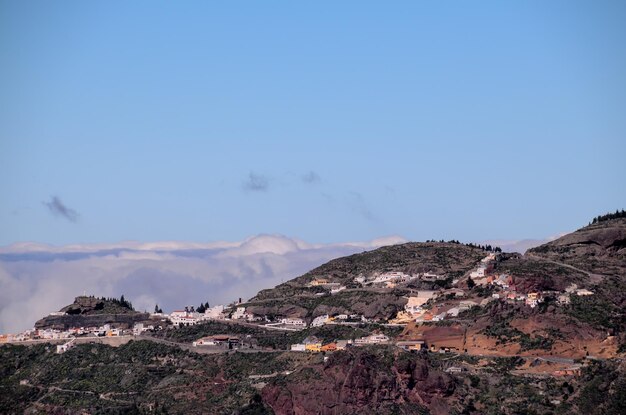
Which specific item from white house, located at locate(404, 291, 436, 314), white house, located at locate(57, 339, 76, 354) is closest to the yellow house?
white house, located at locate(404, 291, 436, 314)

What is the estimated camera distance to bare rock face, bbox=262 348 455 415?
128 m

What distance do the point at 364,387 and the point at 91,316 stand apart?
50952mm

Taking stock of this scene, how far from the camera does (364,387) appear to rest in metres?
129

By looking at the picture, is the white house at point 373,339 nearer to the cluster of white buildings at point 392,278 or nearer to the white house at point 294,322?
the white house at point 294,322

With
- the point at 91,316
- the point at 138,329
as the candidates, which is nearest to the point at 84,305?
the point at 91,316

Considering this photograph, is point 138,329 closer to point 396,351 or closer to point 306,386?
point 306,386

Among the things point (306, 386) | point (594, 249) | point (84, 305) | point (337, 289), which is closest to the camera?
point (306, 386)

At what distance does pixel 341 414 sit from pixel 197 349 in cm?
2767

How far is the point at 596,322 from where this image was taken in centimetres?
13925

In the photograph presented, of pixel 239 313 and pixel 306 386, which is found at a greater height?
pixel 239 313

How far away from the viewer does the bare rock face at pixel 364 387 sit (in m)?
128

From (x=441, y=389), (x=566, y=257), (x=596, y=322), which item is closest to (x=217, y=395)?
(x=441, y=389)

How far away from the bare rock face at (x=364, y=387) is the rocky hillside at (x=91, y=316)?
40.6 metres

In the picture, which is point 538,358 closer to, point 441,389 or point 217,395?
point 441,389
